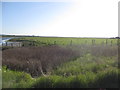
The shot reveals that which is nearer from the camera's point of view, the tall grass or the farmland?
the farmland

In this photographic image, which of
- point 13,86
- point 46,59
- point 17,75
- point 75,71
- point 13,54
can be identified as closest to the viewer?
point 13,86

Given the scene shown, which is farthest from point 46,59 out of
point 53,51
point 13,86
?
point 13,86

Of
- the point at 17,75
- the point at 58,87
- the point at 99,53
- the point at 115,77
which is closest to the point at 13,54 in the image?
the point at 17,75

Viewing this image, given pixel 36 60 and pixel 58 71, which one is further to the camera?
pixel 36 60

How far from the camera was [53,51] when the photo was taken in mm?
11898

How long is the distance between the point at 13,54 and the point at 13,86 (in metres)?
5.82

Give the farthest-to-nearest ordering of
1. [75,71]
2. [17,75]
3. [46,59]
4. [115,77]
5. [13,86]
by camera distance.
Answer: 1. [46,59]
2. [75,71]
3. [17,75]
4. [115,77]
5. [13,86]

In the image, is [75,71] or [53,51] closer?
[75,71]

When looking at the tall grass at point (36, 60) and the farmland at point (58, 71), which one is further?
the tall grass at point (36, 60)

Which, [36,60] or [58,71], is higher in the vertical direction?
[36,60]

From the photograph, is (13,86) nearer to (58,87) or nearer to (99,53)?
(58,87)

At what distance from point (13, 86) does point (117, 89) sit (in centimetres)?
330

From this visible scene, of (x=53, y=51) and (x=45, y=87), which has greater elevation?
(x=53, y=51)

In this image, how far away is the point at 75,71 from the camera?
768 cm
